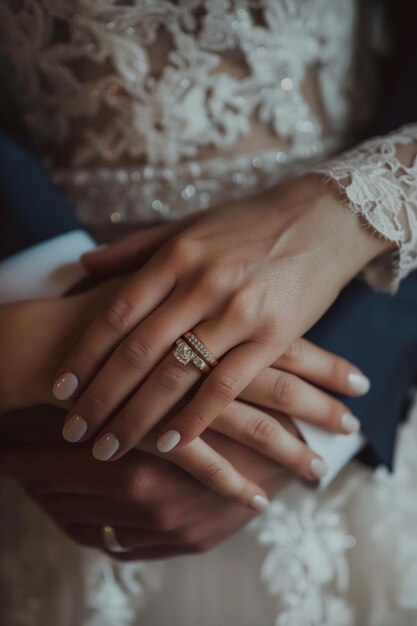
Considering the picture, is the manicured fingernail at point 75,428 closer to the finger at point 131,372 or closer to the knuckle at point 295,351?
the finger at point 131,372

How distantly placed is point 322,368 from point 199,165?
0.39m

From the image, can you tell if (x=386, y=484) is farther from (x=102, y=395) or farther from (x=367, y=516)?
(x=102, y=395)

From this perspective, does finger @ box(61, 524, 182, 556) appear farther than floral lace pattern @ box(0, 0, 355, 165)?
No

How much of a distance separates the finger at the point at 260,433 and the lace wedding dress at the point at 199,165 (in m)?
0.18

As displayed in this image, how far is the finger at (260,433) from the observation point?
686 millimetres

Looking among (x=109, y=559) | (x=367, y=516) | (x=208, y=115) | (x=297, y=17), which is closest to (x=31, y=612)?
(x=109, y=559)

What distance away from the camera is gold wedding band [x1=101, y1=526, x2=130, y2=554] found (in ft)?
2.49

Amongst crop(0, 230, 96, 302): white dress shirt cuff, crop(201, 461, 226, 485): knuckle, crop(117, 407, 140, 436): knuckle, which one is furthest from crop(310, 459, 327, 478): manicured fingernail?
crop(0, 230, 96, 302): white dress shirt cuff

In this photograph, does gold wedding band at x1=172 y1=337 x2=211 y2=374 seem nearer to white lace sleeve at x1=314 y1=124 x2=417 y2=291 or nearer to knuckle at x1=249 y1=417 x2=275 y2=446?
knuckle at x1=249 y1=417 x2=275 y2=446

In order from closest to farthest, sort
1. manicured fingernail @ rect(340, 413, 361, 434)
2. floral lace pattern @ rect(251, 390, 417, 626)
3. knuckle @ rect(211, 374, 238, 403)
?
knuckle @ rect(211, 374, 238, 403), manicured fingernail @ rect(340, 413, 361, 434), floral lace pattern @ rect(251, 390, 417, 626)

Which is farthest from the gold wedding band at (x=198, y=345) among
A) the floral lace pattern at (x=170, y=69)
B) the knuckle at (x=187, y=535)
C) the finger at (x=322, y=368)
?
the floral lace pattern at (x=170, y=69)

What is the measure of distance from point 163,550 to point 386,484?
1.03 ft

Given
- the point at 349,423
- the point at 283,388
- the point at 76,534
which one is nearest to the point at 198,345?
the point at 283,388

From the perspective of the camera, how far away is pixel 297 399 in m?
0.70
